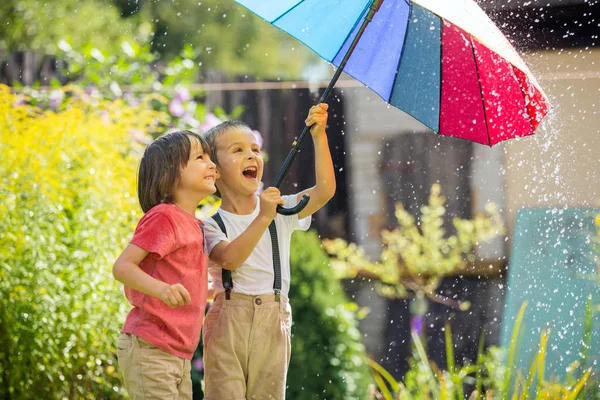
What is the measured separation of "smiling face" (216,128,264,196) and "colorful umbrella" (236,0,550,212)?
1.18ft

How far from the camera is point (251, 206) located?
2.55 meters

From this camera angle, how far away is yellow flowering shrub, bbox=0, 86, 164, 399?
3.69 metres

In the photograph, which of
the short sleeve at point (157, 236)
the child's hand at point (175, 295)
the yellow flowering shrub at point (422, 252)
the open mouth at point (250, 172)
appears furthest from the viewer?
the yellow flowering shrub at point (422, 252)

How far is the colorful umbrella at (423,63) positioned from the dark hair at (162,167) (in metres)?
0.50

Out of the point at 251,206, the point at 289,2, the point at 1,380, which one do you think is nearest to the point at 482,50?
the point at 289,2

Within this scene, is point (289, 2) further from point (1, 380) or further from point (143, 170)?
point (1, 380)

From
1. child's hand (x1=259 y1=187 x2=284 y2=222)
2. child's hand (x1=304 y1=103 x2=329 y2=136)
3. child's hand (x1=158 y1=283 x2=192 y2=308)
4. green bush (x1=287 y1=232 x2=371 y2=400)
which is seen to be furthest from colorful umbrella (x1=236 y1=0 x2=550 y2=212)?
green bush (x1=287 y1=232 x2=371 y2=400)

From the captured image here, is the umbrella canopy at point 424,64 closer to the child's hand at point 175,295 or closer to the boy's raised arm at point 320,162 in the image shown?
the boy's raised arm at point 320,162

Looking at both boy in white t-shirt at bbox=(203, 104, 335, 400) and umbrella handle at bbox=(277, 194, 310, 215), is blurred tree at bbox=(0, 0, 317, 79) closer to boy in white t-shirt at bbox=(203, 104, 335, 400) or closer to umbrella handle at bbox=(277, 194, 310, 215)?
boy in white t-shirt at bbox=(203, 104, 335, 400)

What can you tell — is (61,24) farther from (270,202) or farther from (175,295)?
(175,295)

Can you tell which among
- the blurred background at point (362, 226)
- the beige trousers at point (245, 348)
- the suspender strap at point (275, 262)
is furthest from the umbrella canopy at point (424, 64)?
the blurred background at point (362, 226)

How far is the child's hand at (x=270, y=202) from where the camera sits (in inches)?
89.4

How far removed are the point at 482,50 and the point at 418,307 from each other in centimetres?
306

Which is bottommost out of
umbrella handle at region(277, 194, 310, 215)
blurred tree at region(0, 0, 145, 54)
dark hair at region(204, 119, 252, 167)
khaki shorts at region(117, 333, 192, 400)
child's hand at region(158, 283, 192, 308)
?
khaki shorts at region(117, 333, 192, 400)
